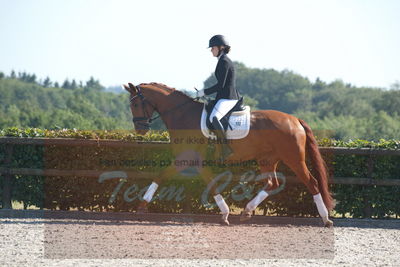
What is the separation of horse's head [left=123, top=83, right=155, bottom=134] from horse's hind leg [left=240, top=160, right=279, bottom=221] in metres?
2.32

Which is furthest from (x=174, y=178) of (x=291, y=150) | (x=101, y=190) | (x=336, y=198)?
(x=336, y=198)

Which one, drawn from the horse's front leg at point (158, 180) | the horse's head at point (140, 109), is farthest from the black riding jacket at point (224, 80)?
the horse's front leg at point (158, 180)

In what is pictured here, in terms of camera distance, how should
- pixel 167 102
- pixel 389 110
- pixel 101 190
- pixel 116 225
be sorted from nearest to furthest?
pixel 116 225, pixel 167 102, pixel 101 190, pixel 389 110

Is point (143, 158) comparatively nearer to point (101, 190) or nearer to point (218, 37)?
point (101, 190)

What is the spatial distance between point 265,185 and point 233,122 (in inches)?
60.9

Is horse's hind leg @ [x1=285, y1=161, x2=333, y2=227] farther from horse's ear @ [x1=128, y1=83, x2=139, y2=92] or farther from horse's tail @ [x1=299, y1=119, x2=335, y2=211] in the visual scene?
horse's ear @ [x1=128, y1=83, x2=139, y2=92]

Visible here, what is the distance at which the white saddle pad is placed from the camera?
9.28 meters

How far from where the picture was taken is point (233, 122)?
9.30m

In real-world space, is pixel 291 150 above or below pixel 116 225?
above

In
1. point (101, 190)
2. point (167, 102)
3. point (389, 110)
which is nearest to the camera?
point (167, 102)

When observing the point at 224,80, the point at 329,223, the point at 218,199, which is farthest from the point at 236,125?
the point at 329,223

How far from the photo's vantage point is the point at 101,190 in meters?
10.4

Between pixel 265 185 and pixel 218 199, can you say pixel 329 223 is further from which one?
pixel 218 199

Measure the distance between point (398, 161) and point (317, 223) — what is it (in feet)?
7.20
